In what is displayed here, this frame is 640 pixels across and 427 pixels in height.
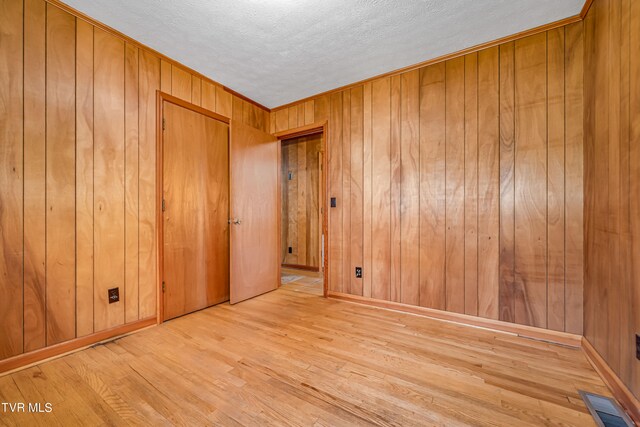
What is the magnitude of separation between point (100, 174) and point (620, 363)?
11.5ft

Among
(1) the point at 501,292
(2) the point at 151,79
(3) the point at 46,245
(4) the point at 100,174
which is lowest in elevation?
(1) the point at 501,292

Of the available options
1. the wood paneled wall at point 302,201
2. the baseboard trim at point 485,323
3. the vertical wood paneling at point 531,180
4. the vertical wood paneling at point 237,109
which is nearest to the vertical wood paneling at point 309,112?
the vertical wood paneling at point 237,109

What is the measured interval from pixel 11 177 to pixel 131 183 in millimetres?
634

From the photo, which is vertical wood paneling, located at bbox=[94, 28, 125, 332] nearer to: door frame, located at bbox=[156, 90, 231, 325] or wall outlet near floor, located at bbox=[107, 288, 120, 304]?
wall outlet near floor, located at bbox=[107, 288, 120, 304]

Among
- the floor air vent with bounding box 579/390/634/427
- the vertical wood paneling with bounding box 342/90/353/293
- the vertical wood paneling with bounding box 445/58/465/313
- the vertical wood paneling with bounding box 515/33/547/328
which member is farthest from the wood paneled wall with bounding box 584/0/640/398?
the vertical wood paneling with bounding box 342/90/353/293

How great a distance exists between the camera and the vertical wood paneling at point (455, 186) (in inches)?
88.0

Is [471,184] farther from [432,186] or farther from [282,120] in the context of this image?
[282,120]

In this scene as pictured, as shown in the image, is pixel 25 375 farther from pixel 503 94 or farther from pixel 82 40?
pixel 503 94

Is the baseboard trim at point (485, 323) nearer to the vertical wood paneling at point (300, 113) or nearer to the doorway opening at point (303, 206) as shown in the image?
the doorway opening at point (303, 206)

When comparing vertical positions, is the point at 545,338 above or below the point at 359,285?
below

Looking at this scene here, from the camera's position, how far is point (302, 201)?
4637 mm

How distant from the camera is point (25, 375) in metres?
1.50

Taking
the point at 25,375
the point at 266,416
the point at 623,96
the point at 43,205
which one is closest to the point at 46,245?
the point at 43,205

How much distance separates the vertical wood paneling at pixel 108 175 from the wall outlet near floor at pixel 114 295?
2cm
